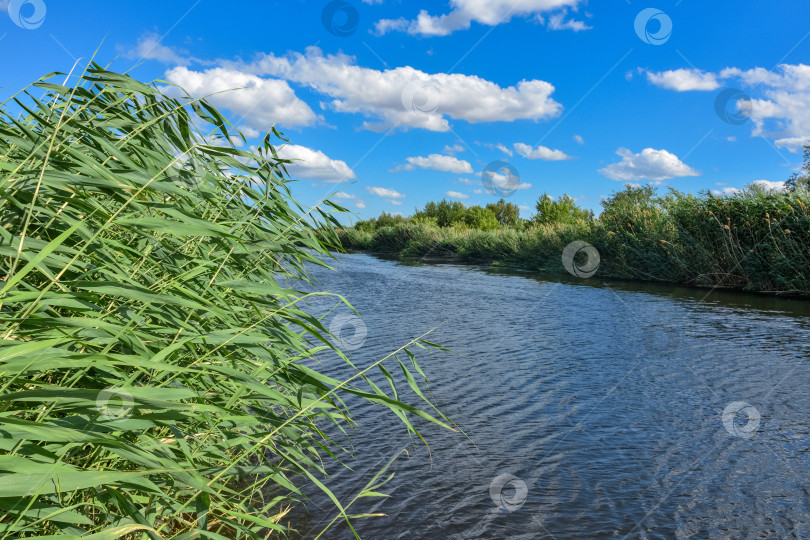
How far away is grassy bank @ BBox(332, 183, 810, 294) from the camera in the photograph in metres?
17.5

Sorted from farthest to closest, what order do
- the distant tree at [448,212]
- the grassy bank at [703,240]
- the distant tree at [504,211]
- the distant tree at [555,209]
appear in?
the distant tree at [504,211], the distant tree at [448,212], the distant tree at [555,209], the grassy bank at [703,240]

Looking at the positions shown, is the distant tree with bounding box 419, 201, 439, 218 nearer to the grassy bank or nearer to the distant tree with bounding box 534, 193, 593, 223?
the distant tree with bounding box 534, 193, 593, 223

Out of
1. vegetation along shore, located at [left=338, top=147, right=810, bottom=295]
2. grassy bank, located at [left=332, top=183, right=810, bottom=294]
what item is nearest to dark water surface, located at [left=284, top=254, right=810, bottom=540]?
vegetation along shore, located at [left=338, top=147, right=810, bottom=295]

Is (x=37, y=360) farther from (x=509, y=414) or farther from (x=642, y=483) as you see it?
(x=509, y=414)

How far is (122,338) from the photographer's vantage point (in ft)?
6.77

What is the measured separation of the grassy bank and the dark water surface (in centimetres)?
695

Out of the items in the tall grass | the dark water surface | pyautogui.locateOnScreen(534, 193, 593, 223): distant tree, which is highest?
pyautogui.locateOnScreen(534, 193, 593, 223): distant tree

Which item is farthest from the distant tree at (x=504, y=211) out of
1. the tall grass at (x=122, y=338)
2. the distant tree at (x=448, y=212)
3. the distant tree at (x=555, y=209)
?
the tall grass at (x=122, y=338)

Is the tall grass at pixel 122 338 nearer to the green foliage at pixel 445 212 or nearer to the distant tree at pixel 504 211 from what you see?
the green foliage at pixel 445 212

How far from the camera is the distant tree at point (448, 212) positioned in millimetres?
74750

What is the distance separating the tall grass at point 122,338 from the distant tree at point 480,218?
58232 millimetres

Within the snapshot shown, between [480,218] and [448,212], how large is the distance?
12.0 m

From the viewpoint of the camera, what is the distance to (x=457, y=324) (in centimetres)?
1211

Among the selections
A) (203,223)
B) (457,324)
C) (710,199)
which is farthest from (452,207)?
(203,223)
